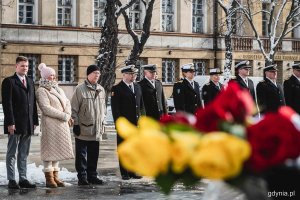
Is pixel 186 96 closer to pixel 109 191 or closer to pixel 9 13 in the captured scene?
pixel 109 191

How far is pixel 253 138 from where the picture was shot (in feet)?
9.72

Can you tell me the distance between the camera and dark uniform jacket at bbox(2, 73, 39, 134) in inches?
488

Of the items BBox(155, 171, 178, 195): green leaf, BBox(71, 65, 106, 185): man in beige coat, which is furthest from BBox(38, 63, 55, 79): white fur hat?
BBox(155, 171, 178, 195): green leaf

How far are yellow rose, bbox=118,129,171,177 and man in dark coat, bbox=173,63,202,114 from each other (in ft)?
42.2

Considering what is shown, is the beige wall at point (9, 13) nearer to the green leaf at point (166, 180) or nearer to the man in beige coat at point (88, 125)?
the man in beige coat at point (88, 125)

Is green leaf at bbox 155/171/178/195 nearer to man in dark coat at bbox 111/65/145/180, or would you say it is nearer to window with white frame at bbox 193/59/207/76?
man in dark coat at bbox 111/65/145/180

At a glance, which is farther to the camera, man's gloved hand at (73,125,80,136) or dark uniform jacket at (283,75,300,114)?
dark uniform jacket at (283,75,300,114)

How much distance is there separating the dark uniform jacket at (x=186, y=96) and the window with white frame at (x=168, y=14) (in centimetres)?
3296

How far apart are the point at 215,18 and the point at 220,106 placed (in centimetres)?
4702

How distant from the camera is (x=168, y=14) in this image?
4903 centimetres

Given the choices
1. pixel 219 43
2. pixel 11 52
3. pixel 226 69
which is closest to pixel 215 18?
pixel 219 43

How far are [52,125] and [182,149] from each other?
32.9ft

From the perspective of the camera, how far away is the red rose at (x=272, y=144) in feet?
9.59

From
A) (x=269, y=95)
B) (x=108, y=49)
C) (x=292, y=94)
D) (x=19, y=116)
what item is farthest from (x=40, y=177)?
(x=108, y=49)
